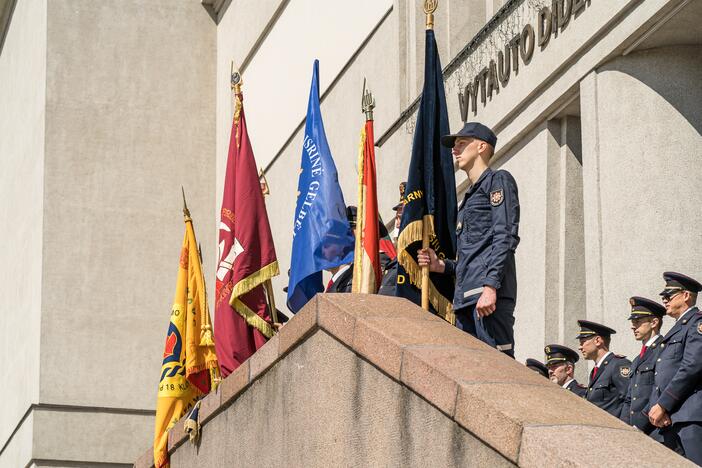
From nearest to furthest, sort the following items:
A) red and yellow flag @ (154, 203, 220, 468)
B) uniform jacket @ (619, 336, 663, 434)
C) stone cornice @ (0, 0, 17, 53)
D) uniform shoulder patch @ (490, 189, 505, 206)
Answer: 1. uniform shoulder patch @ (490, 189, 505, 206)
2. uniform jacket @ (619, 336, 663, 434)
3. red and yellow flag @ (154, 203, 220, 468)
4. stone cornice @ (0, 0, 17, 53)

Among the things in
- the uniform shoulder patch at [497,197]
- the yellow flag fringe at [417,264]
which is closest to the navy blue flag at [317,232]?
the yellow flag fringe at [417,264]

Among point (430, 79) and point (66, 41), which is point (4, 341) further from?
point (430, 79)

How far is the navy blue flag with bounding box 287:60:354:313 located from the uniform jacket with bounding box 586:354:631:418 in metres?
1.91

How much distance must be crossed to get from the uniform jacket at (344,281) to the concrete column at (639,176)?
2.00 meters

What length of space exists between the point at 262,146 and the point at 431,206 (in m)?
13.2

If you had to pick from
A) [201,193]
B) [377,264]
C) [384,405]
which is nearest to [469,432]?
[384,405]

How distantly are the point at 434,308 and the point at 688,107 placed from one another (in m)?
3.59

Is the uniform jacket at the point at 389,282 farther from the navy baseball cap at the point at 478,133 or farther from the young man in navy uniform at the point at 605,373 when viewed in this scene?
the young man in navy uniform at the point at 605,373

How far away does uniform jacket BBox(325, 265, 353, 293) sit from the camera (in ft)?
29.9

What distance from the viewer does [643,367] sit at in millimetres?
7656

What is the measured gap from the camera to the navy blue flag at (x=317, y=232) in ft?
30.4

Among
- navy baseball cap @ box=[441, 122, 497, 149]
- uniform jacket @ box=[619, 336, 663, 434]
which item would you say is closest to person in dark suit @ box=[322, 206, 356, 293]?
uniform jacket @ box=[619, 336, 663, 434]

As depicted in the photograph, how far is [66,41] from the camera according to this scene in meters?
21.9

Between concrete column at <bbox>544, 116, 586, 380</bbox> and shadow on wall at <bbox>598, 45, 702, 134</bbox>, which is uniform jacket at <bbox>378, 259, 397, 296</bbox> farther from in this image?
concrete column at <bbox>544, 116, 586, 380</bbox>
